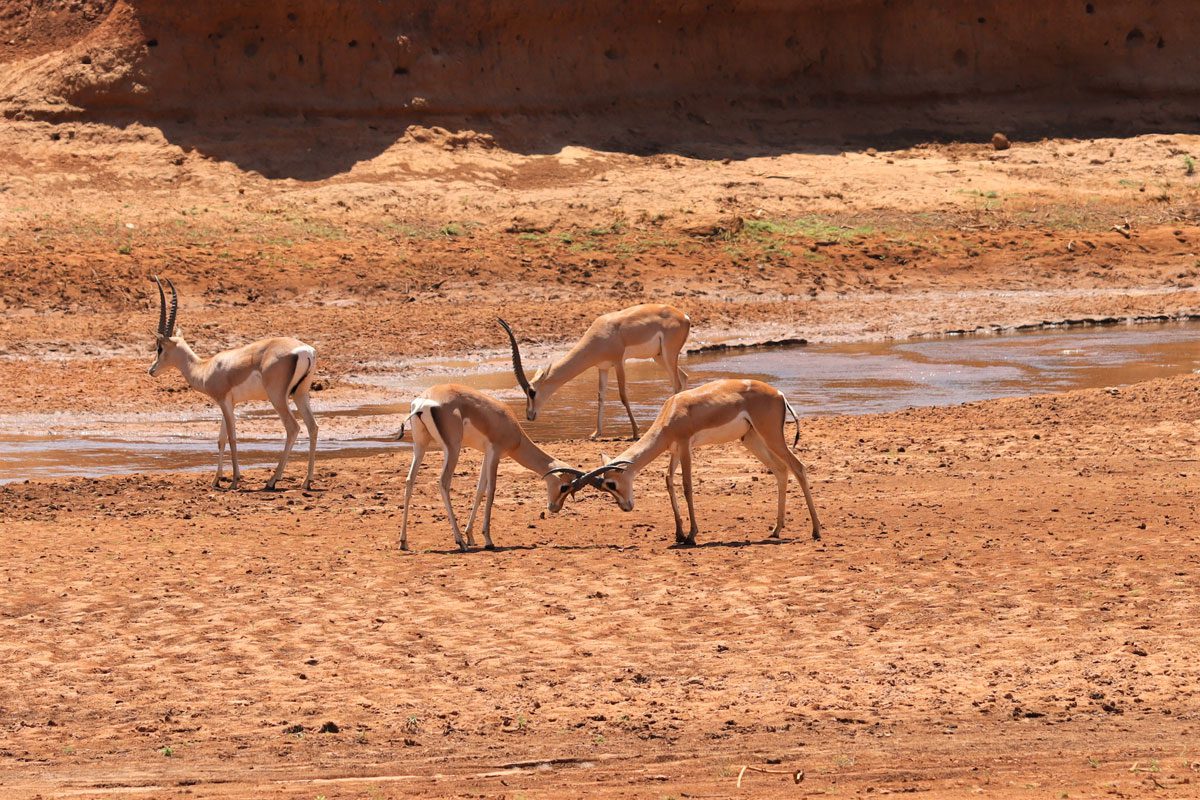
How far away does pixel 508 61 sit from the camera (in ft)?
114

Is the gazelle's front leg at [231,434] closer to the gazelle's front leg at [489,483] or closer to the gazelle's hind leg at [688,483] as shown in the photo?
the gazelle's front leg at [489,483]

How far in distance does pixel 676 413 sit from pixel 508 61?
2435 cm

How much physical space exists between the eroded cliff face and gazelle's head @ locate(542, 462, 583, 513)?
848 inches

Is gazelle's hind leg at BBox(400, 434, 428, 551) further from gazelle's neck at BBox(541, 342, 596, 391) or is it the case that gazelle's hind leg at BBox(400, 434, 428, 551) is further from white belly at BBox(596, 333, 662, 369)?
white belly at BBox(596, 333, 662, 369)

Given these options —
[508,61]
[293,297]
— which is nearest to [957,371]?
[293,297]

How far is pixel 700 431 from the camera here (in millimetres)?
11578

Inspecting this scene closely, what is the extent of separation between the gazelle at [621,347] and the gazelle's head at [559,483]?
4.80 metres

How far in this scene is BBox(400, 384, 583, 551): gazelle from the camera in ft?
37.5

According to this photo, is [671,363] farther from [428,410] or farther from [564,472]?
[428,410]

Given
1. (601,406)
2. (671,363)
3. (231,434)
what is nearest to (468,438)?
(231,434)

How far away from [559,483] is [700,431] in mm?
1142

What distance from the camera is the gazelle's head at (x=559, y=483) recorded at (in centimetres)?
1185

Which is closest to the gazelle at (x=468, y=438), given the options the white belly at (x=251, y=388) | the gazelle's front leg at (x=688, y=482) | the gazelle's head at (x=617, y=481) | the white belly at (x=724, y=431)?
the gazelle's head at (x=617, y=481)

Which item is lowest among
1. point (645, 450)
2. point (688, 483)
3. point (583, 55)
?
point (688, 483)
